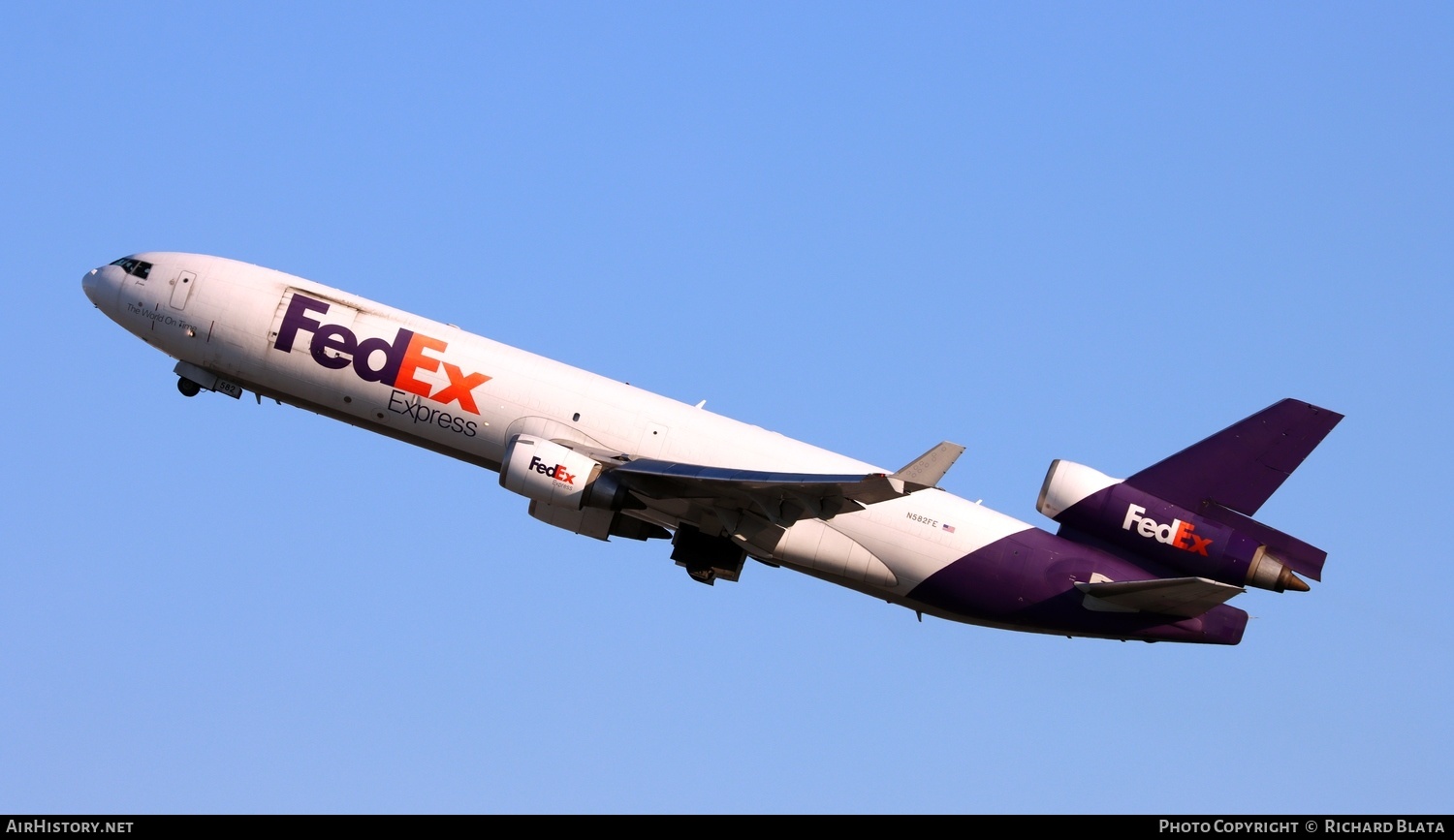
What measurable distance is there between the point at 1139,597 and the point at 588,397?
53.9 feet

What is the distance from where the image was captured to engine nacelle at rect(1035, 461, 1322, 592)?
45.5 metres

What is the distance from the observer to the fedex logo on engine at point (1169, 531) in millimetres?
46000

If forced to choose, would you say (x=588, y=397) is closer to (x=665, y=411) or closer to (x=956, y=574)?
(x=665, y=411)

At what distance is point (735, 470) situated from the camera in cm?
4350

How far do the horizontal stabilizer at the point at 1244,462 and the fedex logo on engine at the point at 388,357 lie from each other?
19.8 m

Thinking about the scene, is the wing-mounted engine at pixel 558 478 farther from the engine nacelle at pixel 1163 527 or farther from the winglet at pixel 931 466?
the engine nacelle at pixel 1163 527

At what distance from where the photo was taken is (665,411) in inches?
1778

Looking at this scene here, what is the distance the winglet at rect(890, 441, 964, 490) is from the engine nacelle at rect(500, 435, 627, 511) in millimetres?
8941

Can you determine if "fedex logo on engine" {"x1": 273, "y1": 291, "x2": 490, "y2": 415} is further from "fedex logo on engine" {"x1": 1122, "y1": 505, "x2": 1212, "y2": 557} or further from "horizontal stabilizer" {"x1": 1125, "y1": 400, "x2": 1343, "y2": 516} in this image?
"horizontal stabilizer" {"x1": 1125, "y1": 400, "x2": 1343, "y2": 516}

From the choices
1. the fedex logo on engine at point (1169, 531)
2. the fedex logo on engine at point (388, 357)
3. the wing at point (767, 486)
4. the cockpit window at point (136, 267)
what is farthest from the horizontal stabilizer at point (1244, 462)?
the cockpit window at point (136, 267)

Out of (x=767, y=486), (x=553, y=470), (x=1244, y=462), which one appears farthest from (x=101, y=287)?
(x=1244, y=462)

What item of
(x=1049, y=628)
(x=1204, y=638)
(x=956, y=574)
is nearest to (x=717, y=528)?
(x=956, y=574)

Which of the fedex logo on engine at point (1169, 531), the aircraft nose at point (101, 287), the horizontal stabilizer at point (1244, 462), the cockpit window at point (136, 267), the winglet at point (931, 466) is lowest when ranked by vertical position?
the aircraft nose at point (101, 287)
